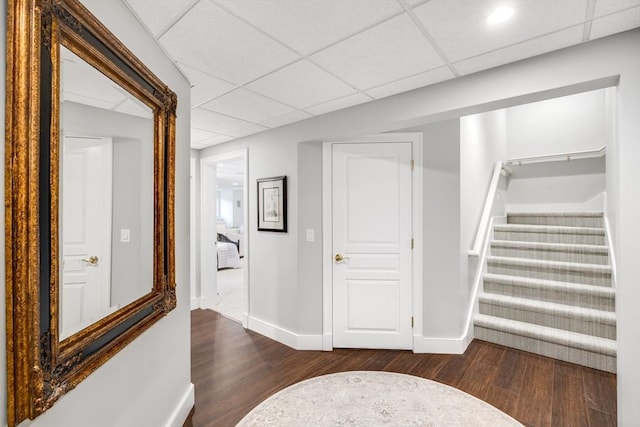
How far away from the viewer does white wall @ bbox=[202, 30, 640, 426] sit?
61.0 inches

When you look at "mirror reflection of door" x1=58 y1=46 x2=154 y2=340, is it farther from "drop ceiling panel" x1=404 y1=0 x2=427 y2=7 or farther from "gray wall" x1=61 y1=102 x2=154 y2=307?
"drop ceiling panel" x1=404 y1=0 x2=427 y2=7

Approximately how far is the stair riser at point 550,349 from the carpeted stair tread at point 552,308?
11.8 inches

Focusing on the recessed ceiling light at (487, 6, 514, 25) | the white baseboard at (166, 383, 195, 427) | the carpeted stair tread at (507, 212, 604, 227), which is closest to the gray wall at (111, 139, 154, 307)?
the white baseboard at (166, 383, 195, 427)

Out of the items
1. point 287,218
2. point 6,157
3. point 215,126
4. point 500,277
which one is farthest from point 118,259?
point 500,277

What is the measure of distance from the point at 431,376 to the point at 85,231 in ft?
8.42

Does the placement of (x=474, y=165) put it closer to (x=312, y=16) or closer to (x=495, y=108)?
(x=495, y=108)

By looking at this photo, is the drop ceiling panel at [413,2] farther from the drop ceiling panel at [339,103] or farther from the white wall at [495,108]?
the drop ceiling panel at [339,103]

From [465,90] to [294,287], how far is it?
226 centimetres

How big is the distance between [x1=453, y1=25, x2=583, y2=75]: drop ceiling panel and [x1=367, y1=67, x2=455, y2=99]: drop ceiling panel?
0.29 feet

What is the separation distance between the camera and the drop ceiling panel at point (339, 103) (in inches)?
96.1

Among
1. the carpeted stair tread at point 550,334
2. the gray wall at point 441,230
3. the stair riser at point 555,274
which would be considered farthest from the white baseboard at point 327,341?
the stair riser at point 555,274

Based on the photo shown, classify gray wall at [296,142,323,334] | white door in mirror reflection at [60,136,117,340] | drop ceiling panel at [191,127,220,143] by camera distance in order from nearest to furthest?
white door in mirror reflection at [60,136,117,340] → gray wall at [296,142,323,334] → drop ceiling panel at [191,127,220,143]

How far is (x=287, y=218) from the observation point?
3.19m

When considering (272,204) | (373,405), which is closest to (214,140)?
(272,204)
